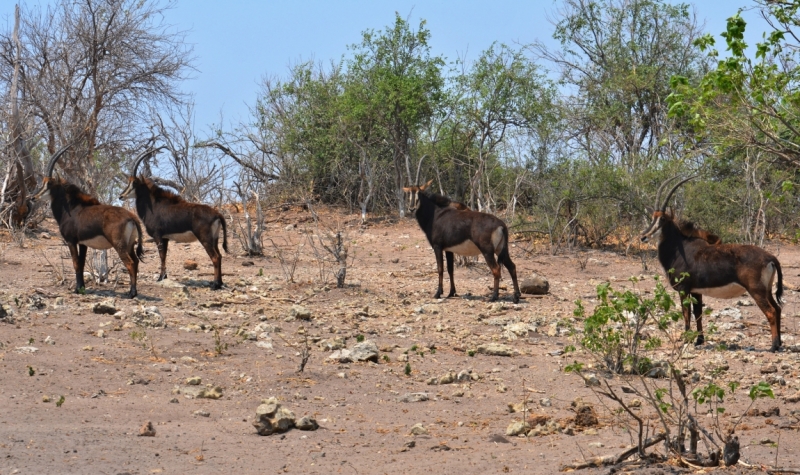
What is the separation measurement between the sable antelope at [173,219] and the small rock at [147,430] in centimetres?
729

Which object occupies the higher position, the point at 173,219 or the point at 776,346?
the point at 173,219

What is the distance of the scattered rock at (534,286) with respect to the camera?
1480cm

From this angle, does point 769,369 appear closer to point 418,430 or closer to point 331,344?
point 418,430

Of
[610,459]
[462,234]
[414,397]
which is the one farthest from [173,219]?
[610,459]

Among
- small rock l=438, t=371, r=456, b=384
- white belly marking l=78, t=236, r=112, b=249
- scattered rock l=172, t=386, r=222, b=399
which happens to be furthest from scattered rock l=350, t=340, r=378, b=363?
white belly marking l=78, t=236, r=112, b=249

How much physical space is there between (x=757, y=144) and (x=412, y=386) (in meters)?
3.76

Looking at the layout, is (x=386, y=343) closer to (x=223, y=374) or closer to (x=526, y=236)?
(x=223, y=374)

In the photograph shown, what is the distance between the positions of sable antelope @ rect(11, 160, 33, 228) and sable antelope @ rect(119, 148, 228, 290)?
4.39 meters

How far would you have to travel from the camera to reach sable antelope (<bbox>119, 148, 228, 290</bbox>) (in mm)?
14793

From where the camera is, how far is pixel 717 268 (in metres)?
10.9

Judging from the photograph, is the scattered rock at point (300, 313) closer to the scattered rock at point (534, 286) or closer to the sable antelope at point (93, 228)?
the sable antelope at point (93, 228)

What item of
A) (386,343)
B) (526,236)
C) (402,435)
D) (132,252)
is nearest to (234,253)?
(132,252)

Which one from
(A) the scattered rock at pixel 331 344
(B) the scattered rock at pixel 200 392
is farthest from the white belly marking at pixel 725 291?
(B) the scattered rock at pixel 200 392

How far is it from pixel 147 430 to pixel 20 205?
1326cm
